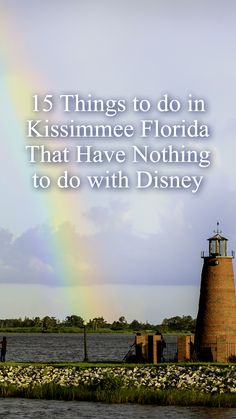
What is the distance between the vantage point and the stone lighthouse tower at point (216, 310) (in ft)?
157

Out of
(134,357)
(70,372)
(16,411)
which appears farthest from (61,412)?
(134,357)

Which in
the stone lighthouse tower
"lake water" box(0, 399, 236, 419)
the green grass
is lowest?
"lake water" box(0, 399, 236, 419)

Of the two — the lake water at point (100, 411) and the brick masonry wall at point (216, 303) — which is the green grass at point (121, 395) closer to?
the lake water at point (100, 411)

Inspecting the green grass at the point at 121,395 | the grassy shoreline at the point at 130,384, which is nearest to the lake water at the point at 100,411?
the green grass at the point at 121,395

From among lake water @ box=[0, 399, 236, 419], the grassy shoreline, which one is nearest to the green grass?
the grassy shoreline

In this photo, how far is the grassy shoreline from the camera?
119 ft

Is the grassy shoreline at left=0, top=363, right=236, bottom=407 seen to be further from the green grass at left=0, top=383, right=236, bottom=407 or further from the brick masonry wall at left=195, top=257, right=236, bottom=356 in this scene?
the brick masonry wall at left=195, top=257, right=236, bottom=356

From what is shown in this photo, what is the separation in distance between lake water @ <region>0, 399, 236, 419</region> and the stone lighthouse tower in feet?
40.6

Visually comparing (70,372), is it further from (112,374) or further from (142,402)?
(142,402)

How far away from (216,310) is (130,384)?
10694 mm

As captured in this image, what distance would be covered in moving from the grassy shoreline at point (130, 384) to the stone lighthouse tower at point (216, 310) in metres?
2.89

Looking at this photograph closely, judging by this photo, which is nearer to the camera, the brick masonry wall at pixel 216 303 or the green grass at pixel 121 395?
the green grass at pixel 121 395

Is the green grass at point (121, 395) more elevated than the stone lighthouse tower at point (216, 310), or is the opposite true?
the stone lighthouse tower at point (216, 310)

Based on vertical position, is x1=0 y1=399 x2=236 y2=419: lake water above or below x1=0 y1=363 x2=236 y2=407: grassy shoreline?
below
